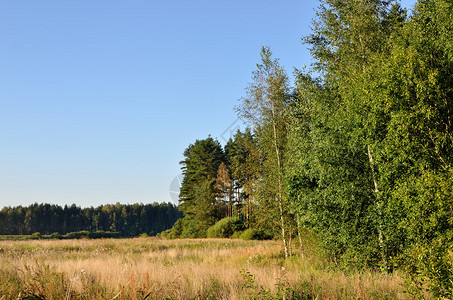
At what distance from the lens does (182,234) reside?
4622cm

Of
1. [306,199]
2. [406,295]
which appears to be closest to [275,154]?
[306,199]

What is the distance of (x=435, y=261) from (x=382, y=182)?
5.43 meters

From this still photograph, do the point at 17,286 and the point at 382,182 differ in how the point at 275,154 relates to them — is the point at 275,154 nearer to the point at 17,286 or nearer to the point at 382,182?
the point at 382,182

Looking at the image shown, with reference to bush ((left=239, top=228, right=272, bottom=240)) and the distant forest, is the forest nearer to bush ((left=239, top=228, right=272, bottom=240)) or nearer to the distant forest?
bush ((left=239, top=228, right=272, bottom=240))

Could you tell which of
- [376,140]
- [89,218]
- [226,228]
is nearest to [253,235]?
[226,228]

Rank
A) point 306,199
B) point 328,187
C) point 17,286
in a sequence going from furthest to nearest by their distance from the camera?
point 306,199, point 328,187, point 17,286

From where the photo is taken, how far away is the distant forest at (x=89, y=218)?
98062mm

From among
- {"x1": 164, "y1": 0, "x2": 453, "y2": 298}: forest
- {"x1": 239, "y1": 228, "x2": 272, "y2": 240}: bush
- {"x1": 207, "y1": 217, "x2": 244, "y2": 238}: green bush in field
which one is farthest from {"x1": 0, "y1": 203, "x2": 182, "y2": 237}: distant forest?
{"x1": 164, "y1": 0, "x2": 453, "y2": 298}: forest

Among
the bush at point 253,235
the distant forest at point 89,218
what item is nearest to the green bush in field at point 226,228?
the bush at point 253,235

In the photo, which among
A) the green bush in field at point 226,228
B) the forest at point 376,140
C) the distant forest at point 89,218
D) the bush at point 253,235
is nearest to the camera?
the forest at point 376,140

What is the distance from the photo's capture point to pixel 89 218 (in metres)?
114

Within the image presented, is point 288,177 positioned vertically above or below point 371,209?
above

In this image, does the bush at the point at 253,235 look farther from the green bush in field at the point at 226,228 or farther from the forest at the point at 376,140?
the forest at the point at 376,140

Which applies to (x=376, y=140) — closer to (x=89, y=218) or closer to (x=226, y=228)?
(x=226, y=228)
